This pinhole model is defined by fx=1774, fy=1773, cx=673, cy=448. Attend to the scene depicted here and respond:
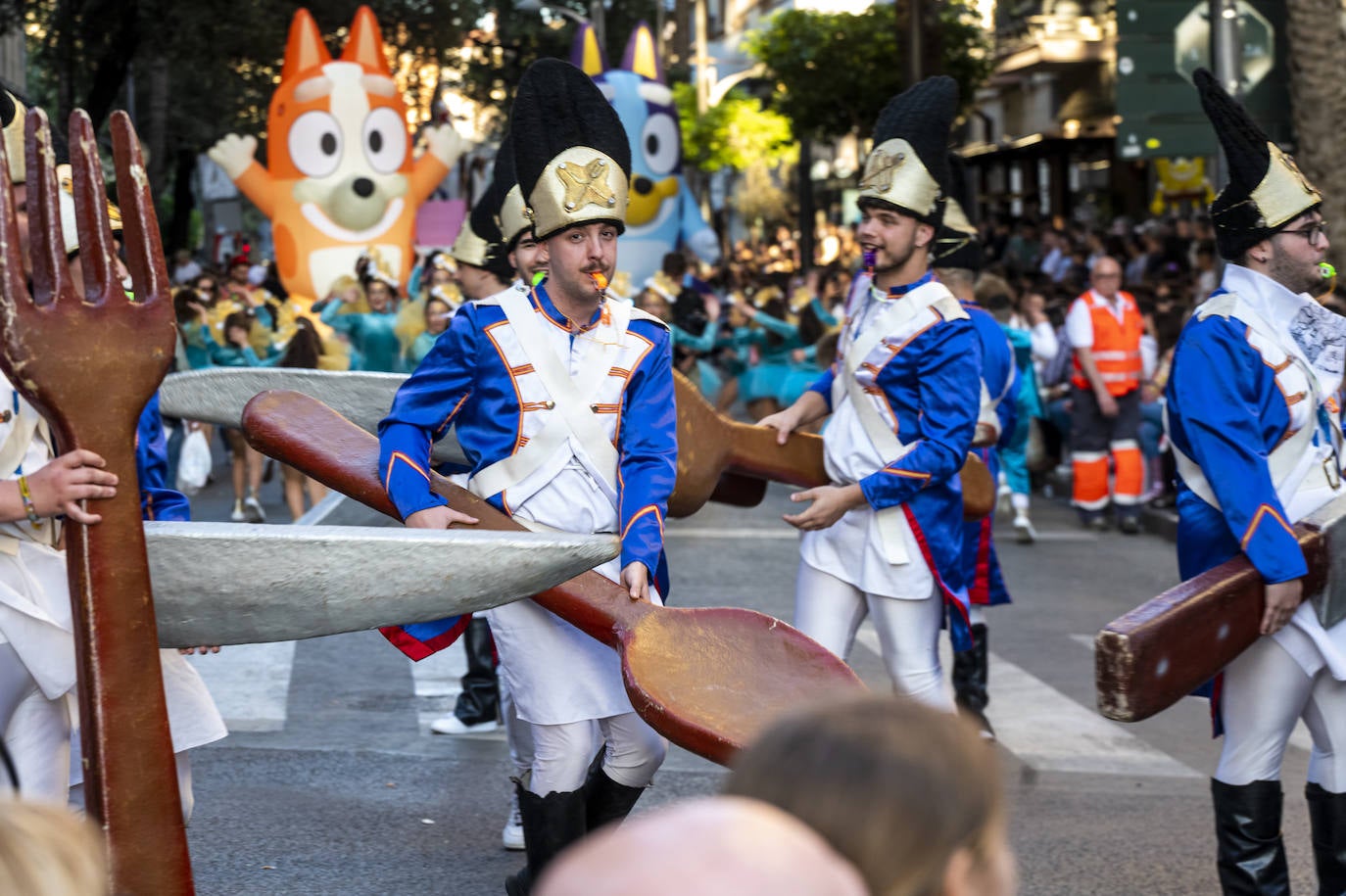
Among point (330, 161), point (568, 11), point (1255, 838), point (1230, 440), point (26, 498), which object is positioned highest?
point (568, 11)

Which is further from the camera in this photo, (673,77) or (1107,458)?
(673,77)

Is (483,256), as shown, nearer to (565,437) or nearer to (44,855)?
(565,437)

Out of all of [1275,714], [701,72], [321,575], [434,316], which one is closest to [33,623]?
[321,575]

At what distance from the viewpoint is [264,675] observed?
7.57 metres

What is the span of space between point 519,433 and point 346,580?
1.03 metres

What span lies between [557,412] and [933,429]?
54.0 inches

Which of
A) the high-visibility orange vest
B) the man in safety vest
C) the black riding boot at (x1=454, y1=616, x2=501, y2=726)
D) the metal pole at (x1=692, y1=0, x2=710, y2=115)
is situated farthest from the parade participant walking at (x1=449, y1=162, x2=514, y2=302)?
the metal pole at (x1=692, y1=0, x2=710, y2=115)

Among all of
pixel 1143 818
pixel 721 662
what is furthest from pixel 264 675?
pixel 721 662

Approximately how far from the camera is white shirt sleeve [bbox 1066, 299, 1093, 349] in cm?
1283

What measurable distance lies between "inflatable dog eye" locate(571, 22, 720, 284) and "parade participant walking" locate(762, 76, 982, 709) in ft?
48.5

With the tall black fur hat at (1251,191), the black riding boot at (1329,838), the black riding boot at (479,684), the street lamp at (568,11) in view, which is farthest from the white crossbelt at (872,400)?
the street lamp at (568,11)

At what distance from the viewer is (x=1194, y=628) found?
12.8 feet

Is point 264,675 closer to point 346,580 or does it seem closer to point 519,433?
point 519,433

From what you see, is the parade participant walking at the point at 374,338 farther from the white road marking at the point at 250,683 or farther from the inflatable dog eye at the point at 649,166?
the inflatable dog eye at the point at 649,166
